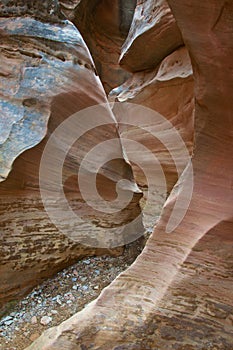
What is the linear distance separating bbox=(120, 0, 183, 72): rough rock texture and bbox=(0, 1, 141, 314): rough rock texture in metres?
0.64

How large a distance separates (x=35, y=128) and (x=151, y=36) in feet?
5.23

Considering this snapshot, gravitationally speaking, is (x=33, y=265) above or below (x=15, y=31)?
below

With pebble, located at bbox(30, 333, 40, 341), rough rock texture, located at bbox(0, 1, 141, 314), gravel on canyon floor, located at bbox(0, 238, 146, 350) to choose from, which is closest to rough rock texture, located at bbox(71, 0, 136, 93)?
rough rock texture, located at bbox(0, 1, 141, 314)

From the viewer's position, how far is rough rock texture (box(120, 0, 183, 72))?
11.5 ft

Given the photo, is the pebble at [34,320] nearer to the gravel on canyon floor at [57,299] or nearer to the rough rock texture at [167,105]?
the gravel on canyon floor at [57,299]

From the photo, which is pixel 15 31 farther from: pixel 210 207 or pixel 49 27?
pixel 210 207

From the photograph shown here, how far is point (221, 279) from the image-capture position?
6.74 ft

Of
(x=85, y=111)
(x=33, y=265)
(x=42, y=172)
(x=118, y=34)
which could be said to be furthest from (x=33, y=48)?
(x=118, y=34)

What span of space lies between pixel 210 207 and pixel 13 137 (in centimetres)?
176

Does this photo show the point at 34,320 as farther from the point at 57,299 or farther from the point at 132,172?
the point at 132,172

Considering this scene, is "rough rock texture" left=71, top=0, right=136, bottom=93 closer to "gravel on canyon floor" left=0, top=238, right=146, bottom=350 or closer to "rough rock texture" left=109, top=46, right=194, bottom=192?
"rough rock texture" left=109, top=46, right=194, bottom=192

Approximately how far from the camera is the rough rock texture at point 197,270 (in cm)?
197

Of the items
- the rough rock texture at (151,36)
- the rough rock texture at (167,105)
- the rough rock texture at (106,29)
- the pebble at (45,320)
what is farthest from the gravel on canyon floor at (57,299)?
the rough rock texture at (106,29)

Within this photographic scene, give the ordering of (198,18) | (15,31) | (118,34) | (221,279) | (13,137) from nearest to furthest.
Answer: (198,18) < (221,279) < (13,137) < (15,31) < (118,34)
